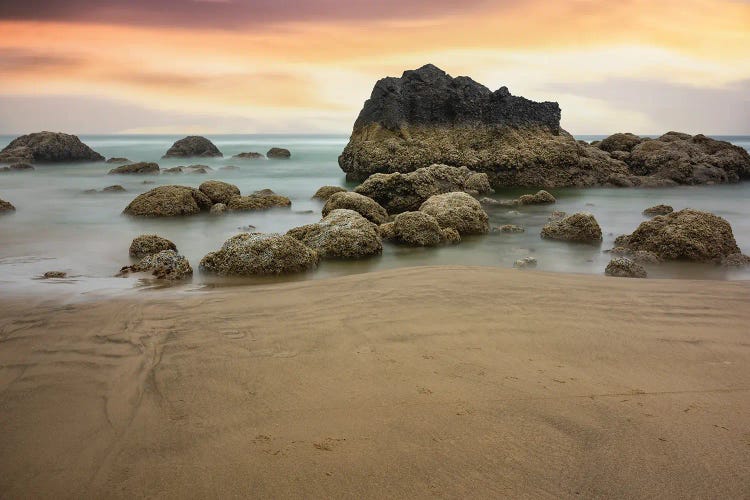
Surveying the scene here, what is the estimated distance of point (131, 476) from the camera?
2.29 m

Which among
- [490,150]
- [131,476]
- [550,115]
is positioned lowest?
[131,476]

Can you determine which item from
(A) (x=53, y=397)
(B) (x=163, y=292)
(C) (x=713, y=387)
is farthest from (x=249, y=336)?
(C) (x=713, y=387)

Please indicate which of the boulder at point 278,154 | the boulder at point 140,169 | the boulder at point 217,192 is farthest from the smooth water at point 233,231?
the boulder at point 278,154

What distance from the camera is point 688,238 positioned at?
7.78 m

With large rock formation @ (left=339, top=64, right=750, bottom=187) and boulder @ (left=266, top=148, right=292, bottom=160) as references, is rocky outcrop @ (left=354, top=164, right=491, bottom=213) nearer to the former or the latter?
large rock formation @ (left=339, top=64, right=750, bottom=187)

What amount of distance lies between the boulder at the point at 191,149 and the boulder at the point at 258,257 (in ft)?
120

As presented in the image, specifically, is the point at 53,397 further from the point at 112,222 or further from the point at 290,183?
the point at 290,183

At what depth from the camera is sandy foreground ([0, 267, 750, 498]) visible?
7.49 feet

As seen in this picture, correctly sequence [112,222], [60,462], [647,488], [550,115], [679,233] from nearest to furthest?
[647,488]
[60,462]
[679,233]
[112,222]
[550,115]

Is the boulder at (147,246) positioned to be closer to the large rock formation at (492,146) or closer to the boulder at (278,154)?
the large rock formation at (492,146)

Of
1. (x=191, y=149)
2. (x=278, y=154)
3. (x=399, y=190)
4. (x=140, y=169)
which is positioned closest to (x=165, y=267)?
(x=399, y=190)

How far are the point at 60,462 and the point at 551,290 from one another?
421 centimetres

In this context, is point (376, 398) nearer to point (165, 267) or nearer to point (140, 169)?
point (165, 267)

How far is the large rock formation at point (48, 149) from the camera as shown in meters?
30.0
